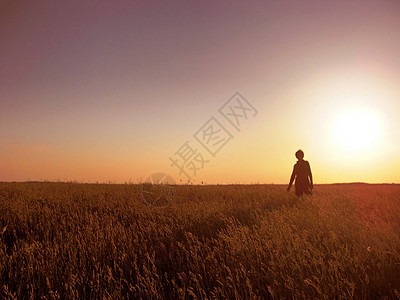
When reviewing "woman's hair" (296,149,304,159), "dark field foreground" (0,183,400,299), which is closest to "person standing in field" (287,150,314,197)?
"woman's hair" (296,149,304,159)

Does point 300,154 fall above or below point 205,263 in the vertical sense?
above

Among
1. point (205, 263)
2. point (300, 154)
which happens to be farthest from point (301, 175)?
point (205, 263)

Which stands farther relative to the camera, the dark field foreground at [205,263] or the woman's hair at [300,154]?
the woman's hair at [300,154]

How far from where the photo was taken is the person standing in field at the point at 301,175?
9336mm

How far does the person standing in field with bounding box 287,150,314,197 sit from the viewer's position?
9.34 metres

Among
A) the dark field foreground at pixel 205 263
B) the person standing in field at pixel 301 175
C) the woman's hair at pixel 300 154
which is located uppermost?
the woman's hair at pixel 300 154

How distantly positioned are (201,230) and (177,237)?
57 centimetres

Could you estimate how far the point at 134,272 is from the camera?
11.3ft

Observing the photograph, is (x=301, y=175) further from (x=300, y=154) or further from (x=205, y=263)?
(x=205, y=263)

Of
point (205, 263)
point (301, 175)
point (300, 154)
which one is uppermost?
point (300, 154)

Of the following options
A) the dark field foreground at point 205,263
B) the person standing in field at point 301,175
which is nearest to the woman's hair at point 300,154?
the person standing in field at point 301,175

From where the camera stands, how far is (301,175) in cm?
951

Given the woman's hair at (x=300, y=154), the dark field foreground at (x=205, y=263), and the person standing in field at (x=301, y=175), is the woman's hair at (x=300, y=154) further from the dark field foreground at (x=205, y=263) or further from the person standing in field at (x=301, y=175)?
the dark field foreground at (x=205, y=263)

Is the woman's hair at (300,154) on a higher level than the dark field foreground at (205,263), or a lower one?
higher
